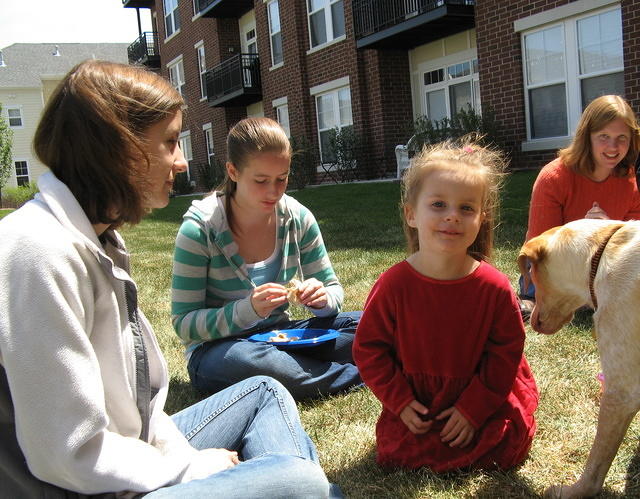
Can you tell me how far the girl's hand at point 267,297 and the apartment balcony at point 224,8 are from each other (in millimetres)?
19647

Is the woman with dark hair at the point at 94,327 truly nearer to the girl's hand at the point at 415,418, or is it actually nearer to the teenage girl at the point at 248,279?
the girl's hand at the point at 415,418

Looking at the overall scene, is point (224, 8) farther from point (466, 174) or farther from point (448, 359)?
point (448, 359)

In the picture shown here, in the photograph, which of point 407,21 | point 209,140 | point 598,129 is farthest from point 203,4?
point 598,129

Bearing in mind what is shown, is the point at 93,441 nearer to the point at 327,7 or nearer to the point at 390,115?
the point at 390,115

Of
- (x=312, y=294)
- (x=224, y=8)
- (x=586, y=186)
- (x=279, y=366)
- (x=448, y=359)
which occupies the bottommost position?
(x=279, y=366)

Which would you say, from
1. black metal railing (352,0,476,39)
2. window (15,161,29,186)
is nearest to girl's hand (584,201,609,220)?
black metal railing (352,0,476,39)

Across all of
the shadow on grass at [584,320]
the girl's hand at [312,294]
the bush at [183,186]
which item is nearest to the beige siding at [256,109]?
the bush at [183,186]

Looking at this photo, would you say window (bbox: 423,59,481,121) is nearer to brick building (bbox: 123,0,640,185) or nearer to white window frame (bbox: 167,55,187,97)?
brick building (bbox: 123,0,640,185)

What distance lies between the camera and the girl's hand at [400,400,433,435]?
90.9 inches

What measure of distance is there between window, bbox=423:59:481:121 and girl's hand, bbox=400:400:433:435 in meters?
11.2

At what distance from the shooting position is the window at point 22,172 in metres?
45.8

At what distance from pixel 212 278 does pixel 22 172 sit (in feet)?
158

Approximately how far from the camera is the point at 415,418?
2.30m

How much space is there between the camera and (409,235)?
255 centimetres
